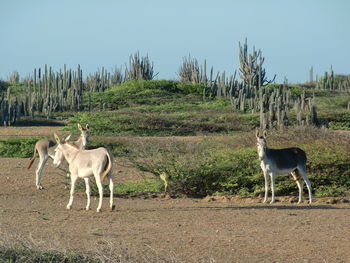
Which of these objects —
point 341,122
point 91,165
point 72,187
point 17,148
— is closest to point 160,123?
point 341,122

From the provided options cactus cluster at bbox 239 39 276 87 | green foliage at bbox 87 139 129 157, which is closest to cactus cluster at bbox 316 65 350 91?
cactus cluster at bbox 239 39 276 87

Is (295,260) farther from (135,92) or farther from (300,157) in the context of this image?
(135,92)

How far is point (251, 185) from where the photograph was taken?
16.8 metres

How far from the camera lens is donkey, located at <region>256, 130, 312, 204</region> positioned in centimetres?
1509

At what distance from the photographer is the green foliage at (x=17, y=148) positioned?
2406 centimetres

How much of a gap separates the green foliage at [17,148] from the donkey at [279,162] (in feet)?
34.4

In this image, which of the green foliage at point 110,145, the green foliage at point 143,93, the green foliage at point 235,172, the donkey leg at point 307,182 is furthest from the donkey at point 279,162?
the green foliage at point 143,93

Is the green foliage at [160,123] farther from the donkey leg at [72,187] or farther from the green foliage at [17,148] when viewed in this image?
the donkey leg at [72,187]

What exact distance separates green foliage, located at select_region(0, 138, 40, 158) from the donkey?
34.4 ft

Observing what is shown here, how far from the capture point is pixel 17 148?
24672mm

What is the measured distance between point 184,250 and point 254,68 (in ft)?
130

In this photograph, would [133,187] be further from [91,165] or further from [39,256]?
[39,256]

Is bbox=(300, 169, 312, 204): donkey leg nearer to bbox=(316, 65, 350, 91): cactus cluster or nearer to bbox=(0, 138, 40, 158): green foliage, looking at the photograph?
bbox=(0, 138, 40, 158): green foliage

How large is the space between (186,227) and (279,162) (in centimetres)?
325
